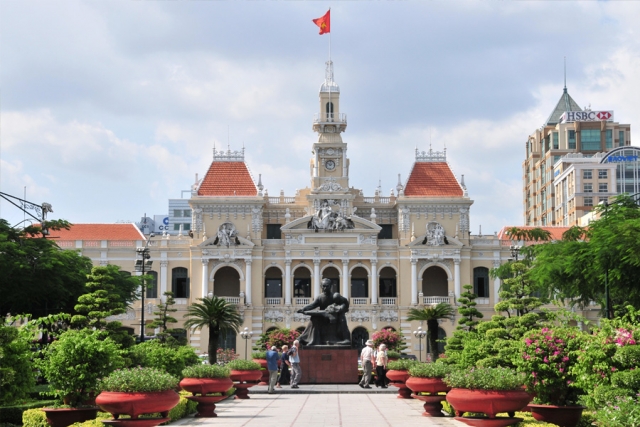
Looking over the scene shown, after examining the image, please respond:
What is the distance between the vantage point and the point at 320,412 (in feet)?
80.7

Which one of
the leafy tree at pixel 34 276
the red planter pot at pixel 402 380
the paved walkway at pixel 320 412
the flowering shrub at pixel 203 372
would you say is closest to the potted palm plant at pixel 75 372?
the paved walkway at pixel 320 412

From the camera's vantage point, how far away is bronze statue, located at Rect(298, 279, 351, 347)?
37.3 meters

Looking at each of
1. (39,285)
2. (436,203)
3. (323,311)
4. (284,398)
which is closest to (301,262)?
(436,203)

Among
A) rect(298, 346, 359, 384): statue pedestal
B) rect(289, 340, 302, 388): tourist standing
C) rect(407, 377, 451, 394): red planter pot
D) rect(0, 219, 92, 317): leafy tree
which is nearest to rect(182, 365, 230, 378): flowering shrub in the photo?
rect(407, 377, 451, 394): red planter pot

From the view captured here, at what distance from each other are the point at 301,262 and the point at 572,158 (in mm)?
49349

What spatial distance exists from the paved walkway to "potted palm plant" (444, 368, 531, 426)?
2901 mm

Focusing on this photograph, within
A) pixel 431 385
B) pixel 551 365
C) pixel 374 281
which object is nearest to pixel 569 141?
pixel 374 281

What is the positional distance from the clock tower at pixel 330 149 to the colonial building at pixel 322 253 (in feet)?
0.27

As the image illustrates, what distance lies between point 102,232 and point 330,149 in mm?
20333

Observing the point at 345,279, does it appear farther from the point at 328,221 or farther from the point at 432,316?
the point at 432,316

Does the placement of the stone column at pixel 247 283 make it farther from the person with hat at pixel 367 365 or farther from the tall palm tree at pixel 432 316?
the person with hat at pixel 367 365

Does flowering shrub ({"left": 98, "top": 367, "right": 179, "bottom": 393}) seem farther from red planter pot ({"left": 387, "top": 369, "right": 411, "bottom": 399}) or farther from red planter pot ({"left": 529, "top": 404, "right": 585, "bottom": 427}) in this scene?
red planter pot ({"left": 387, "top": 369, "right": 411, "bottom": 399})

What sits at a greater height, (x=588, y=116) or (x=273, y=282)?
(x=588, y=116)

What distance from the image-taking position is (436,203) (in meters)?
74.4
